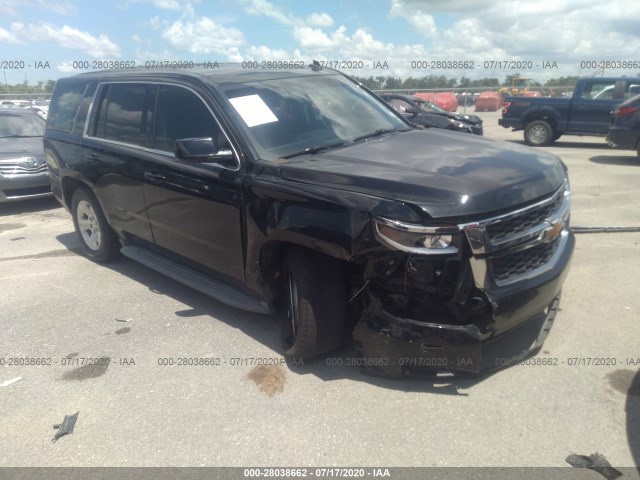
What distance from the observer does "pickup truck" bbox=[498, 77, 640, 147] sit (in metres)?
13.0

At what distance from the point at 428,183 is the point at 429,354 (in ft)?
3.18

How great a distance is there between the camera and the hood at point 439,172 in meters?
2.79

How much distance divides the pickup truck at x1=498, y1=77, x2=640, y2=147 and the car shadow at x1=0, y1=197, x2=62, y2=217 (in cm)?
1188

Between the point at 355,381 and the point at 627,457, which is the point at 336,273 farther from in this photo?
the point at 627,457

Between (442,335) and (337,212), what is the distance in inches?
35.5

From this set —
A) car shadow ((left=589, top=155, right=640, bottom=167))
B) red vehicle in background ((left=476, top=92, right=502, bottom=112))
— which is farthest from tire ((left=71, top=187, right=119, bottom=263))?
red vehicle in background ((left=476, top=92, right=502, bottom=112))

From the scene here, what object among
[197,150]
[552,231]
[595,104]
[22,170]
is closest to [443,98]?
[595,104]

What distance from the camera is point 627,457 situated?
254cm

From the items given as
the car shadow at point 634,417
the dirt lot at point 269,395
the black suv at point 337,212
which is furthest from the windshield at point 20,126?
the car shadow at point 634,417

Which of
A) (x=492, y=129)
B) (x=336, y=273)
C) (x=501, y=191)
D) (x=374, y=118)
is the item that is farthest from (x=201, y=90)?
(x=492, y=129)

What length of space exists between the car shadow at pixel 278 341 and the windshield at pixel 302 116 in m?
1.41

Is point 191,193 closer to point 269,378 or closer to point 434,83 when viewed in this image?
point 269,378

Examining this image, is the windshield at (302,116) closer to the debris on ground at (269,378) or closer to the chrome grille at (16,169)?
the debris on ground at (269,378)

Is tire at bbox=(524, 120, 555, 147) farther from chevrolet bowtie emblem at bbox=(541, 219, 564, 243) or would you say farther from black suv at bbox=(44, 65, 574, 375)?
chevrolet bowtie emblem at bbox=(541, 219, 564, 243)
